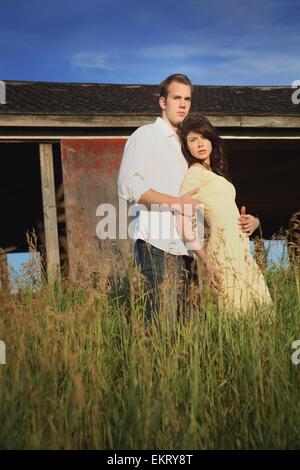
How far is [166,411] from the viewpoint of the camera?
299 centimetres

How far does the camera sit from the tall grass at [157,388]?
3.00m

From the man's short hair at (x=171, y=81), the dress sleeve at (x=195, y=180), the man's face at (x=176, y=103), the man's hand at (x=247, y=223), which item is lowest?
the man's hand at (x=247, y=223)

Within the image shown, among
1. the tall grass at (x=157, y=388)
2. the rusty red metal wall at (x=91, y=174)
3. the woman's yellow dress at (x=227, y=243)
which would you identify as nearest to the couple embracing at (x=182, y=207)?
the woman's yellow dress at (x=227, y=243)

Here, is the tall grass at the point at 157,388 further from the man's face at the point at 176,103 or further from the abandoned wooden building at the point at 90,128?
the abandoned wooden building at the point at 90,128

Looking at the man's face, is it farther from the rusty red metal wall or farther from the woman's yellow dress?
the rusty red metal wall

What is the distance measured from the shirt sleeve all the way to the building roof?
13.9ft

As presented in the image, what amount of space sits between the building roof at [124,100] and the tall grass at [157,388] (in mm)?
4495

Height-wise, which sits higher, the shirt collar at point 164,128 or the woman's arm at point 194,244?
the shirt collar at point 164,128

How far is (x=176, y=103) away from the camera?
4.32m

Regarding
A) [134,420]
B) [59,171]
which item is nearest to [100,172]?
[59,171]

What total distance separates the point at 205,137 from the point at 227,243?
690 mm

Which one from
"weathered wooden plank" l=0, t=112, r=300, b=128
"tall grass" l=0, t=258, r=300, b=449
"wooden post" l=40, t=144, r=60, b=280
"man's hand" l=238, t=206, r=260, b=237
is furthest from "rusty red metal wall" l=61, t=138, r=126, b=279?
"man's hand" l=238, t=206, r=260, b=237

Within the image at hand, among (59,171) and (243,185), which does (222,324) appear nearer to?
(59,171)
